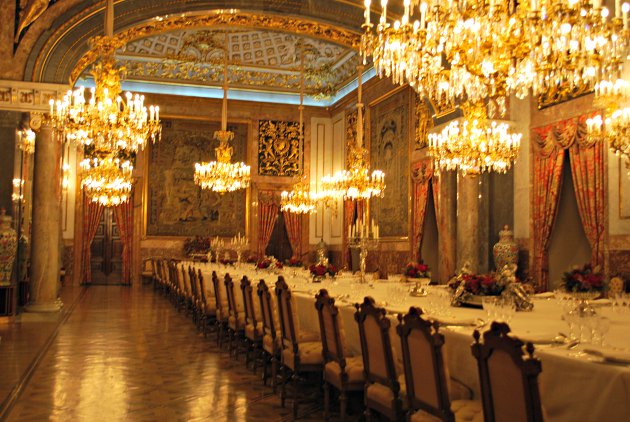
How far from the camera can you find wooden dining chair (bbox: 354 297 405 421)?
3518mm

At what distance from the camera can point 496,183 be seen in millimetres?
10953

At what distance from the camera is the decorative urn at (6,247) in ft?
31.4

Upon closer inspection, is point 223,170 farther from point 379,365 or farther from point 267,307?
point 379,365

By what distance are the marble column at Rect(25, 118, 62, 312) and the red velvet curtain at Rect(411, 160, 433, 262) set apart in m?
7.26

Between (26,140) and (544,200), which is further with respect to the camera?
(26,140)

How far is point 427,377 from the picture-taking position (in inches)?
123

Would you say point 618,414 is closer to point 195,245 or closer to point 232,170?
point 232,170

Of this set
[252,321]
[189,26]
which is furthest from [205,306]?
[189,26]

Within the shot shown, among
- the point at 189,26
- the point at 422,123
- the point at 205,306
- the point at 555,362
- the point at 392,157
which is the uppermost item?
the point at 189,26

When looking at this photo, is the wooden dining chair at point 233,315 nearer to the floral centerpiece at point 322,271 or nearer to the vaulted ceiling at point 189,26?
the floral centerpiece at point 322,271

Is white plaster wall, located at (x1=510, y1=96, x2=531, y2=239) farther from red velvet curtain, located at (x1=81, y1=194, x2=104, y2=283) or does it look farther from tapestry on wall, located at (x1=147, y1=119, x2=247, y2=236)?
red velvet curtain, located at (x1=81, y1=194, x2=104, y2=283)

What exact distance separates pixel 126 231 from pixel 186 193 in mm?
2027

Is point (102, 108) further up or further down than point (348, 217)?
further up

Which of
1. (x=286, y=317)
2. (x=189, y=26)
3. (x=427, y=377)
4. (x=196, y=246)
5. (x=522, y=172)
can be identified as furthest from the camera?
(x=196, y=246)
